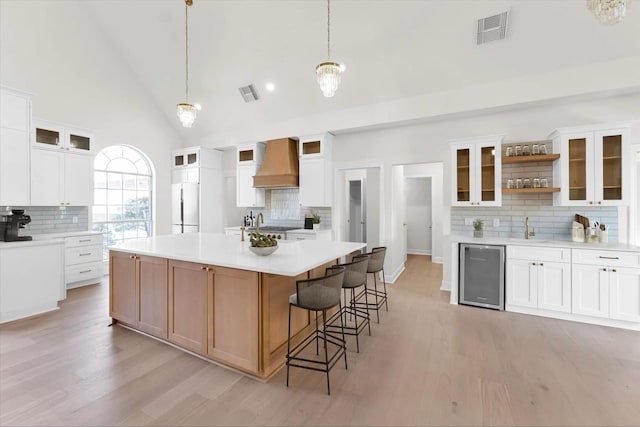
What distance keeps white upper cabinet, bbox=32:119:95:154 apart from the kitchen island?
2883 mm

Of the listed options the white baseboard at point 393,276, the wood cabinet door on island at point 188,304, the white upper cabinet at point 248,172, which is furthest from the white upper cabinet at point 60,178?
the white baseboard at point 393,276

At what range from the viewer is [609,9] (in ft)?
5.36

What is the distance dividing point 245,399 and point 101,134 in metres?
5.83

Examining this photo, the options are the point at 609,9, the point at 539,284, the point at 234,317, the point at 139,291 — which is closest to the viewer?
the point at 609,9

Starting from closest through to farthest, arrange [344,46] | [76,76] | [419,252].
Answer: [344,46] → [76,76] → [419,252]

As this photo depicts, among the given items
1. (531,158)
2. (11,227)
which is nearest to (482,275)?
(531,158)

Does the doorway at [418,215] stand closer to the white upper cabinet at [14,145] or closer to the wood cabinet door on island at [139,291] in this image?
the wood cabinet door on island at [139,291]

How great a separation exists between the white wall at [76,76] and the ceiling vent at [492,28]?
19.2 feet

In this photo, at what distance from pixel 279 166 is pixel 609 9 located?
4799 mm

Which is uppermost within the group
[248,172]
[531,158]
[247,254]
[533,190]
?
[248,172]

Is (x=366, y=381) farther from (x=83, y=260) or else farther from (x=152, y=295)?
(x=83, y=260)

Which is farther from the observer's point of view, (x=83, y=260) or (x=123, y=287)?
(x=83, y=260)

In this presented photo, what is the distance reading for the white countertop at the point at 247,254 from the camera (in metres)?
2.15

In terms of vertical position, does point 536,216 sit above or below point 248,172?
below
